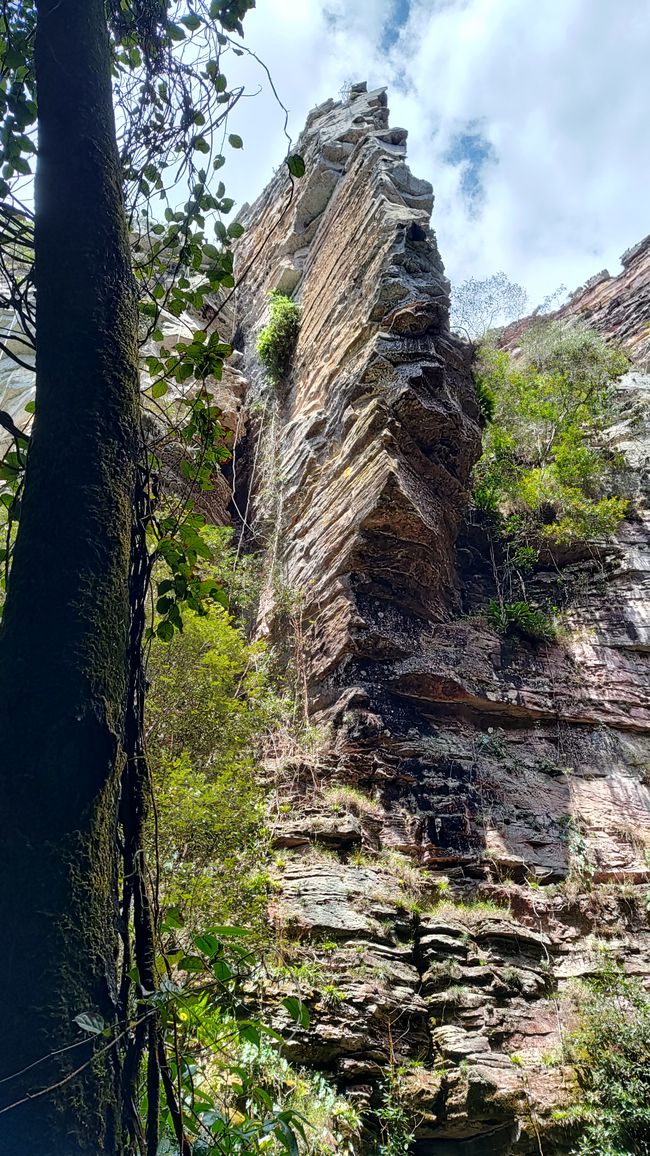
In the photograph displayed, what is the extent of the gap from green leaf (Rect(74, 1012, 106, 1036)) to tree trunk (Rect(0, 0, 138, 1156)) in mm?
12

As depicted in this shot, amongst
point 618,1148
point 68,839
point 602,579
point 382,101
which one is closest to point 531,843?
point 618,1148

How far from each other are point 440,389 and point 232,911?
7640 millimetres

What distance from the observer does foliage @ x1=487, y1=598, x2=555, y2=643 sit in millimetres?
10773

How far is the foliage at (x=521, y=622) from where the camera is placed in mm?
10773

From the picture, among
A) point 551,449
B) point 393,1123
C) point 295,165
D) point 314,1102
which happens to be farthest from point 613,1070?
point 551,449

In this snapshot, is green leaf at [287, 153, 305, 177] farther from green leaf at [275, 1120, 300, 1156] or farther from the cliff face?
the cliff face

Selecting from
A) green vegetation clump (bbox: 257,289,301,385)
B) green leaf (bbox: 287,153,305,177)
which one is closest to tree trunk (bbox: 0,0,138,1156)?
green leaf (bbox: 287,153,305,177)

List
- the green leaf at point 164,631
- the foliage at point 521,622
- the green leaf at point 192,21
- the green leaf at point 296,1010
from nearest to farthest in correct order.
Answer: the green leaf at point 296,1010 < the green leaf at point 164,631 < the green leaf at point 192,21 < the foliage at point 521,622

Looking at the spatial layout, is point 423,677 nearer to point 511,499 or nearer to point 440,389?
point 440,389

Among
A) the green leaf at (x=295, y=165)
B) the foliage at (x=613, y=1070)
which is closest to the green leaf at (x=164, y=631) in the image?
the green leaf at (x=295, y=165)

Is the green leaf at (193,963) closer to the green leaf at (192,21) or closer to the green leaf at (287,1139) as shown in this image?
the green leaf at (287,1139)

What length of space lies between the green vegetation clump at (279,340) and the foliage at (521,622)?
7.08 m

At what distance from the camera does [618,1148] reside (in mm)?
5340

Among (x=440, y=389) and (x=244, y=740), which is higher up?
(x=440, y=389)
